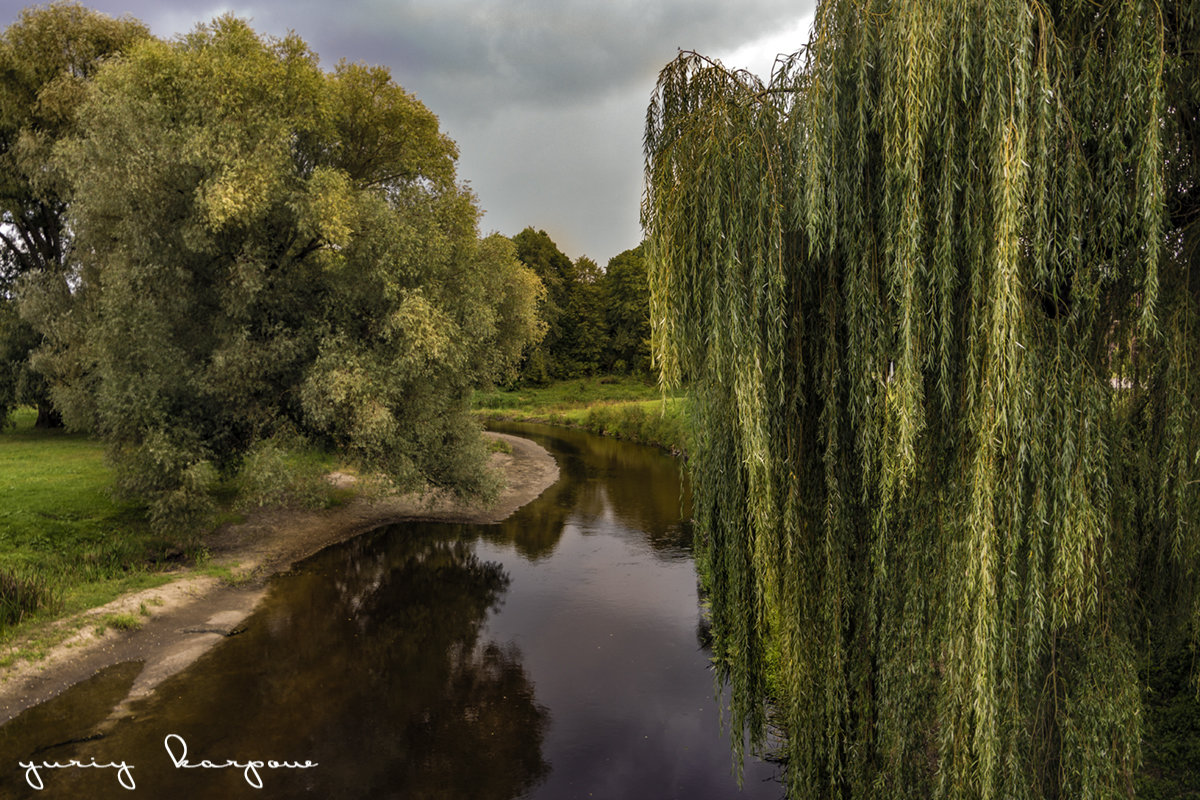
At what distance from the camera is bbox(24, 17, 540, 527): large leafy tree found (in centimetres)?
1633

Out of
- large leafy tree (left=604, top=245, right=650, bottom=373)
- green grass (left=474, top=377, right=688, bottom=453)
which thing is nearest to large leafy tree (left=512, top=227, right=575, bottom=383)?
green grass (left=474, top=377, right=688, bottom=453)

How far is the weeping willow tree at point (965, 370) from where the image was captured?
15.9 feet

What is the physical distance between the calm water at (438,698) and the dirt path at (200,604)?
0.40 metres

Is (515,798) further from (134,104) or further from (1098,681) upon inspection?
(134,104)

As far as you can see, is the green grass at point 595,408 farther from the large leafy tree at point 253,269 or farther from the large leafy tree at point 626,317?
the large leafy tree at point 253,269

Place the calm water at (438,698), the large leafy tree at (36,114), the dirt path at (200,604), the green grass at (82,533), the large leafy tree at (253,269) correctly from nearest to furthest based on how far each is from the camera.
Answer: the calm water at (438,698) < the dirt path at (200,604) < the green grass at (82,533) < the large leafy tree at (253,269) < the large leafy tree at (36,114)

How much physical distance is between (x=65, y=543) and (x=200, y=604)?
3.88 metres

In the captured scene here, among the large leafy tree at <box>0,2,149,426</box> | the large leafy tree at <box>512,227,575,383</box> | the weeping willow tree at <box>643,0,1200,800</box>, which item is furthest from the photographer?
the large leafy tree at <box>512,227,575,383</box>

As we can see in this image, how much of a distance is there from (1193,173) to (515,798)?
10.1 metres

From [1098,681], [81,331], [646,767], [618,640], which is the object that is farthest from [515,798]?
[81,331]
